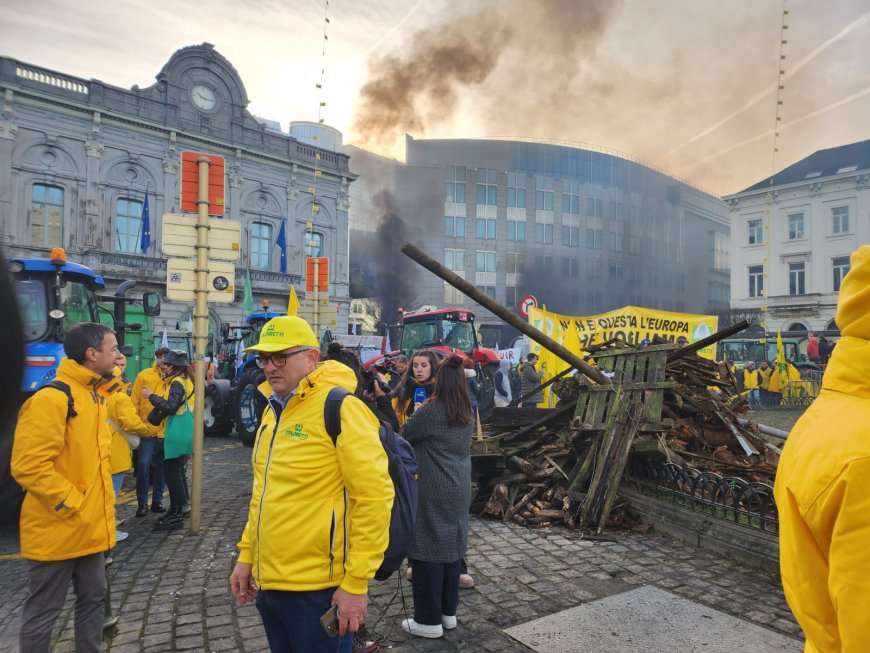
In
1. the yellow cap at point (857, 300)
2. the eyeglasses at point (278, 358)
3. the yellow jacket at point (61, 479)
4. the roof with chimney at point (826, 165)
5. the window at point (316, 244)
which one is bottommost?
the yellow jacket at point (61, 479)

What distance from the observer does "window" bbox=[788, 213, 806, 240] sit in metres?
37.7

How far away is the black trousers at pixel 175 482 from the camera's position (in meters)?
6.38

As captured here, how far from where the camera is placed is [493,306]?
6.17 m

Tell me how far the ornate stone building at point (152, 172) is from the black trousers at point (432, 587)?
2122cm

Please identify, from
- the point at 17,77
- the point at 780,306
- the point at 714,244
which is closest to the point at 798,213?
the point at 780,306

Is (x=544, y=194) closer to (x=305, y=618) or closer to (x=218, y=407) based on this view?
(x=218, y=407)

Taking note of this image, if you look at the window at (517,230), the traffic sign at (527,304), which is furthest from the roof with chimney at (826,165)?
the traffic sign at (527,304)

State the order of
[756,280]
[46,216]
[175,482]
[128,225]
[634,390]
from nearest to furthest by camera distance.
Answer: [175,482]
[634,390]
[46,216]
[128,225]
[756,280]

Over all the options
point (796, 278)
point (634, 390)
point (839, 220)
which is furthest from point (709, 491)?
point (796, 278)

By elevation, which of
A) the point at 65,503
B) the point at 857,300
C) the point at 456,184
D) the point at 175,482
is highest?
the point at 456,184

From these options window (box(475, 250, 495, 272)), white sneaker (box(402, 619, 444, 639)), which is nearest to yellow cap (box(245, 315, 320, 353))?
white sneaker (box(402, 619, 444, 639))

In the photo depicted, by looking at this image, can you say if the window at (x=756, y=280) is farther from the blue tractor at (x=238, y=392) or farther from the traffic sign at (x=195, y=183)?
the traffic sign at (x=195, y=183)

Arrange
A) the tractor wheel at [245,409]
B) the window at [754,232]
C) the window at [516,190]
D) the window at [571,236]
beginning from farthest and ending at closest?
the window at [571,236], the window at [516,190], the window at [754,232], the tractor wheel at [245,409]

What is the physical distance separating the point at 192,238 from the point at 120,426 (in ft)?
7.79
